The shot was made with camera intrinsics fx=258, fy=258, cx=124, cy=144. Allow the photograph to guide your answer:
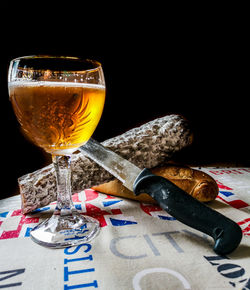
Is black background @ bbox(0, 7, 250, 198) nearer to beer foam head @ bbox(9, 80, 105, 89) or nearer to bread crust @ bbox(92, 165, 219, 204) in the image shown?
bread crust @ bbox(92, 165, 219, 204)

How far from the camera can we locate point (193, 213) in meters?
0.53

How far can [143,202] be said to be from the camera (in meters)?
0.85

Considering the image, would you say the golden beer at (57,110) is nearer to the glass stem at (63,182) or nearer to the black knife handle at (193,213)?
the glass stem at (63,182)

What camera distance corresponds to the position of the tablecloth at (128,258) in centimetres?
45

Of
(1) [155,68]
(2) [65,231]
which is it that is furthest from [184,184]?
(1) [155,68]

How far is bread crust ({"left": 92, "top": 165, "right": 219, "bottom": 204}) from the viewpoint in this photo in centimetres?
81

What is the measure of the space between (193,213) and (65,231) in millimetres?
309

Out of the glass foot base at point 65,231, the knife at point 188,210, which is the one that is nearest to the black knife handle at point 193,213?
the knife at point 188,210

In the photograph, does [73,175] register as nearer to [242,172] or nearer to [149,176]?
[149,176]

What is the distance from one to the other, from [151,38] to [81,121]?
4.34 feet

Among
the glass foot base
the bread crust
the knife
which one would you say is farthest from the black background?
the knife

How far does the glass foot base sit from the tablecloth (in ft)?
0.05

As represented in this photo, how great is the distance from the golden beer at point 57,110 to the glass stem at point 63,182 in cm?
3

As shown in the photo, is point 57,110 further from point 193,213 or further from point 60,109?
point 193,213
